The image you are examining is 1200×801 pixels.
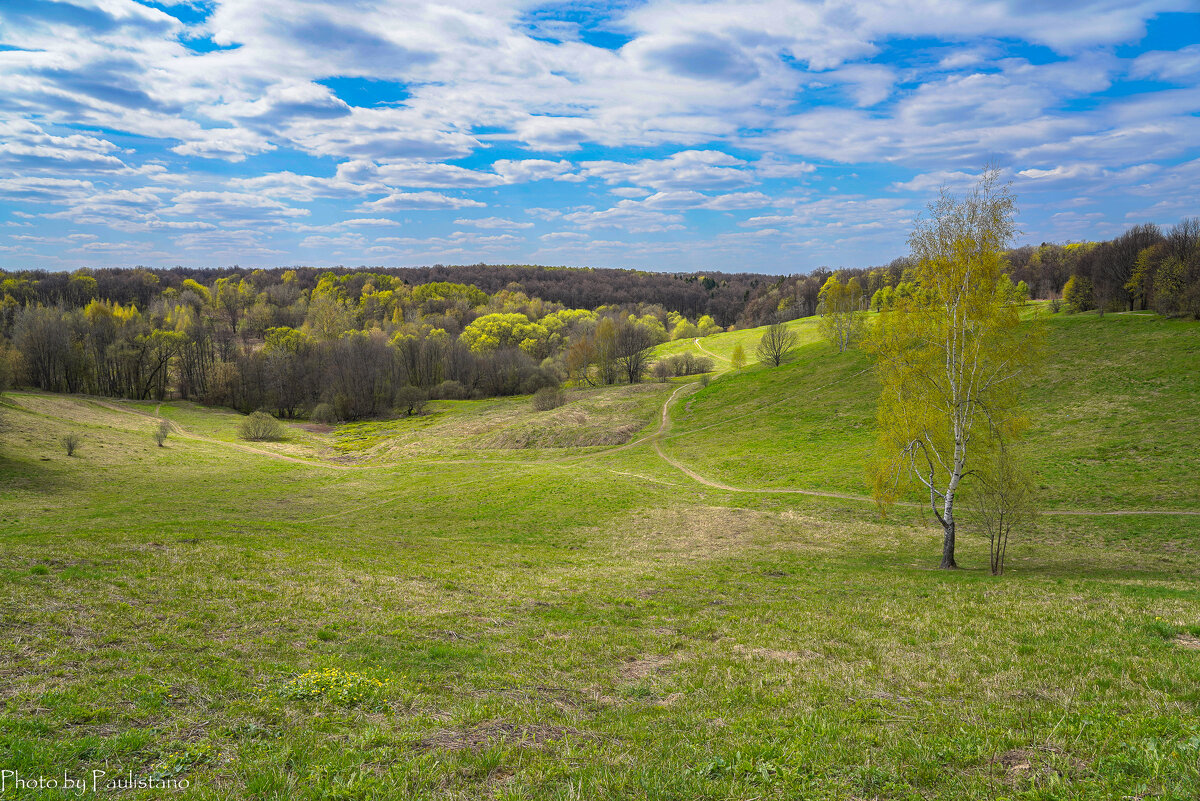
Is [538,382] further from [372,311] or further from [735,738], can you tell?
[735,738]

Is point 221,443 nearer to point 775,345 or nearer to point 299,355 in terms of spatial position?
point 299,355

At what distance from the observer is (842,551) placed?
26.0 m

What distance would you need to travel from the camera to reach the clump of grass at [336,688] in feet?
27.5

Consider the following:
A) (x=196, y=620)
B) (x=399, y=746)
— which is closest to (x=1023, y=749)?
(x=399, y=746)

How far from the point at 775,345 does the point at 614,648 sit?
73.3 meters

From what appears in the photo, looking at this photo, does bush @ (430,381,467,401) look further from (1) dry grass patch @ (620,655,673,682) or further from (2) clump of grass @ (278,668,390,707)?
(2) clump of grass @ (278,668,390,707)

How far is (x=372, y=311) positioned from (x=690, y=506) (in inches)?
5371

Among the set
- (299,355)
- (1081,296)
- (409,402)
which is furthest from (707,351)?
(299,355)

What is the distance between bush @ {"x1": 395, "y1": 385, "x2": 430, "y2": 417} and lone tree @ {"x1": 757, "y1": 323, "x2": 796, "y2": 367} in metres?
55.1

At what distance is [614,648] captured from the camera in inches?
462

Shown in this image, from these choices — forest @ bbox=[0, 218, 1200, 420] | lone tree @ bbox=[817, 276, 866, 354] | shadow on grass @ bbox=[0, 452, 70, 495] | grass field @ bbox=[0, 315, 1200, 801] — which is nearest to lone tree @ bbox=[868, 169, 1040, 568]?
grass field @ bbox=[0, 315, 1200, 801]

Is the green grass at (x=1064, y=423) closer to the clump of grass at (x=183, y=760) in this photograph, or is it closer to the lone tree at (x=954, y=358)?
the lone tree at (x=954, y=358)

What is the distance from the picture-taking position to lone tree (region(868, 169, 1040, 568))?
20.6 metres

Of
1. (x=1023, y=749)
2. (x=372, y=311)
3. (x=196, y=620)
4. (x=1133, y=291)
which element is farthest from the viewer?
(x=372, y=311)
